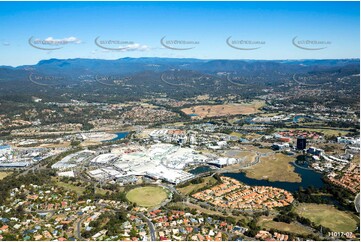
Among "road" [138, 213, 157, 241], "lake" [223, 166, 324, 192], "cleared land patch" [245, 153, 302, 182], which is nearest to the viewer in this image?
"road" [138, 213, 157, 241]

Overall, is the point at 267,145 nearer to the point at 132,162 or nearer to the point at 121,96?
the point at 132,162

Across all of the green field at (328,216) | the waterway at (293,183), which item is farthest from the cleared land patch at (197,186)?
the green field at (328,216)

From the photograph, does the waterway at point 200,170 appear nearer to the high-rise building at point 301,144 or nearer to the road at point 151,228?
the road at point 151,228

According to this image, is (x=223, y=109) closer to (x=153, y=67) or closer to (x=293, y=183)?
(x=293, y=183)

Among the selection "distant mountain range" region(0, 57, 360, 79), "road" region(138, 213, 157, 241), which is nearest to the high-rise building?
"road" region(138, 213, 157, 241)

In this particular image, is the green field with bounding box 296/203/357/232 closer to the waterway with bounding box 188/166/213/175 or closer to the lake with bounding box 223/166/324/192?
the lake with bounding box 223/166/324/192

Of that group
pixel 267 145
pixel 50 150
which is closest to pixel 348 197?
pixel 267 145
